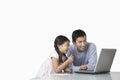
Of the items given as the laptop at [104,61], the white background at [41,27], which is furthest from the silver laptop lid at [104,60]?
the white background at [41,27]

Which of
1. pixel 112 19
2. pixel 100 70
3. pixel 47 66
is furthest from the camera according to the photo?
pixel 112 19

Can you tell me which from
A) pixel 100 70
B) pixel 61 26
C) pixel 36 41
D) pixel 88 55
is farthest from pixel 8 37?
pixel 100 70

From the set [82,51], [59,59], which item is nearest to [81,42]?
[82,51]

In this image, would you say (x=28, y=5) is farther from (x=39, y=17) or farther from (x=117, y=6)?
(x=117, y=6)

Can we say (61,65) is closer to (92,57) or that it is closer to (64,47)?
(64,47)

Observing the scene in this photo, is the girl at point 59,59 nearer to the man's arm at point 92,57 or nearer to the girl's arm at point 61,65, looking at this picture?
the girl's arm at point 61,65

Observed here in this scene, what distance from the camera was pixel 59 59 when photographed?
3578mm

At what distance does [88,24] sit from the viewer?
4980 millimetres

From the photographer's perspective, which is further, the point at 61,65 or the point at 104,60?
the point at 61,65

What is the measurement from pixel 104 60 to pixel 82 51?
0.54m

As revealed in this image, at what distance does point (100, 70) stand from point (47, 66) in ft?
1.95

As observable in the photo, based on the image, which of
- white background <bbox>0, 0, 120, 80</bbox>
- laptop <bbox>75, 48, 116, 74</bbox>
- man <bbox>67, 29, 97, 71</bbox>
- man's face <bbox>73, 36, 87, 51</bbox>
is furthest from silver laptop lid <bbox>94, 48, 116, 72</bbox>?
white background <bbox>0, 0, 120, 80</bbox>

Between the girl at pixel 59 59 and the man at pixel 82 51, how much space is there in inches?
4.8

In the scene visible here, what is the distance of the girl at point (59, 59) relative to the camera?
3.46 meters
